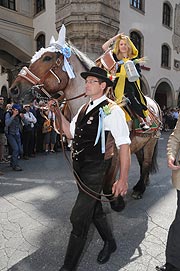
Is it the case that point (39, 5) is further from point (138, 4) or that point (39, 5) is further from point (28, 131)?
point (28, 131)

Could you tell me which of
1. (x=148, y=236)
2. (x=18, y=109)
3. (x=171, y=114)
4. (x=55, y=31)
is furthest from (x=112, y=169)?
(x=171, y=114)

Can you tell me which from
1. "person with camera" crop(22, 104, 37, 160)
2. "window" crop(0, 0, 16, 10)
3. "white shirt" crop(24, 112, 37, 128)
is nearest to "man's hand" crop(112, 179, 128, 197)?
"person with camera" crop(22, 104, 37, 160)

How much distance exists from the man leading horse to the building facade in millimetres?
9595

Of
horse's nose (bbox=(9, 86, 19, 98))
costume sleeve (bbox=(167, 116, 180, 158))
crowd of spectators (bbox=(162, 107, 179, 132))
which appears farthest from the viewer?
crowd of spectators (bbox=(162, 107, 179, 132))

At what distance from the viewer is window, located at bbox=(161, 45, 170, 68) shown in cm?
1923

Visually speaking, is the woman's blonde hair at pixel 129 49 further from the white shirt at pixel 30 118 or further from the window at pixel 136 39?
the window at pixel 136 39

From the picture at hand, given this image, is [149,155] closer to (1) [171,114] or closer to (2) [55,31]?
(2) [55,31]

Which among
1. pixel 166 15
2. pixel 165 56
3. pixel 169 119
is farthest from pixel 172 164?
pixel 166 15

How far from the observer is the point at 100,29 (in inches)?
455

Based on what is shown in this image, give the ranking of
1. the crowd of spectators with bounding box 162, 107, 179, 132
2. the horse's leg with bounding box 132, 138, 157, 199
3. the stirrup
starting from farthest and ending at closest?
the crowd of spectators with bounding box 162, 107, 179, 132 < the horse's leg with bounding box 132, 138, 157, 199 < the stirrup

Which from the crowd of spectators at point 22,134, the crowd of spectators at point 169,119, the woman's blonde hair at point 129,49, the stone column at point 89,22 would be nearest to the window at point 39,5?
the stone column at point 89,22

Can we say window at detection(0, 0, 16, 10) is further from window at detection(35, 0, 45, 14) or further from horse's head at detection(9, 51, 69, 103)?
horse's head at detection(9, 51, 69, 103)

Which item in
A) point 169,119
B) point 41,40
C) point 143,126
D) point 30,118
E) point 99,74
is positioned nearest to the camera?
point 99,74

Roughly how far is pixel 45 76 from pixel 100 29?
31.8ft
